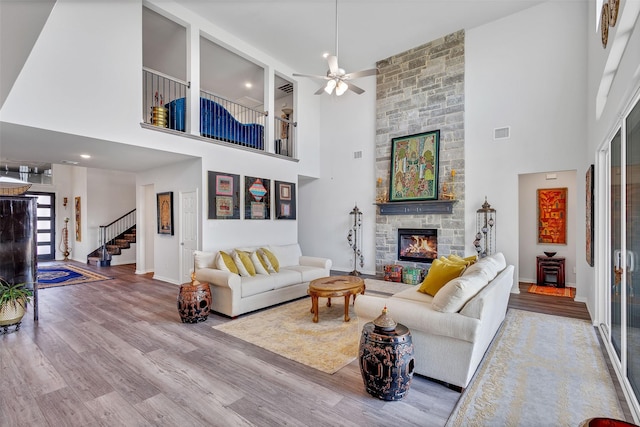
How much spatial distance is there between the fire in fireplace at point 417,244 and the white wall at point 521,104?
73 cm

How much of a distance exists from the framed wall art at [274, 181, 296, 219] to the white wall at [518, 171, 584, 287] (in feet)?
16.2

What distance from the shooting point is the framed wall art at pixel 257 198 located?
6.31 m

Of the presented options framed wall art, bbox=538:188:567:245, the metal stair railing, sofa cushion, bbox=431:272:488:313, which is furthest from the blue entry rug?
framed wall art, bbox=538:188:567:245

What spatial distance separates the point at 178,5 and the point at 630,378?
24.3ft

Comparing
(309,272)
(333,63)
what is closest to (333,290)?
(309,272)

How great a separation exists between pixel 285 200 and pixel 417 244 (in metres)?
3.16

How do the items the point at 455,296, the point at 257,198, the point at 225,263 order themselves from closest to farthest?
the point at 455,296, the point at 225,263, the point at 257,198

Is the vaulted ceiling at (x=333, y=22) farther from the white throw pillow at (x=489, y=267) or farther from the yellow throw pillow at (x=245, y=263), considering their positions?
the white throw pillow at (x=489, y=267)

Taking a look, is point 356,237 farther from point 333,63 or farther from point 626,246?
point 626,246

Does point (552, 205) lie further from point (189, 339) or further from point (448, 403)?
point (189, 339)

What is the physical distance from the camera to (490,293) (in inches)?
98.7

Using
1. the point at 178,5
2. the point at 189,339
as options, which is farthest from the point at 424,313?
the point at 178,5

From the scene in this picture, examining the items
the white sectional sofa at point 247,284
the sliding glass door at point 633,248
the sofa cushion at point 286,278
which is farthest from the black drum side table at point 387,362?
the sofa cushion at point 286,278

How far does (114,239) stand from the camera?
9.77m
